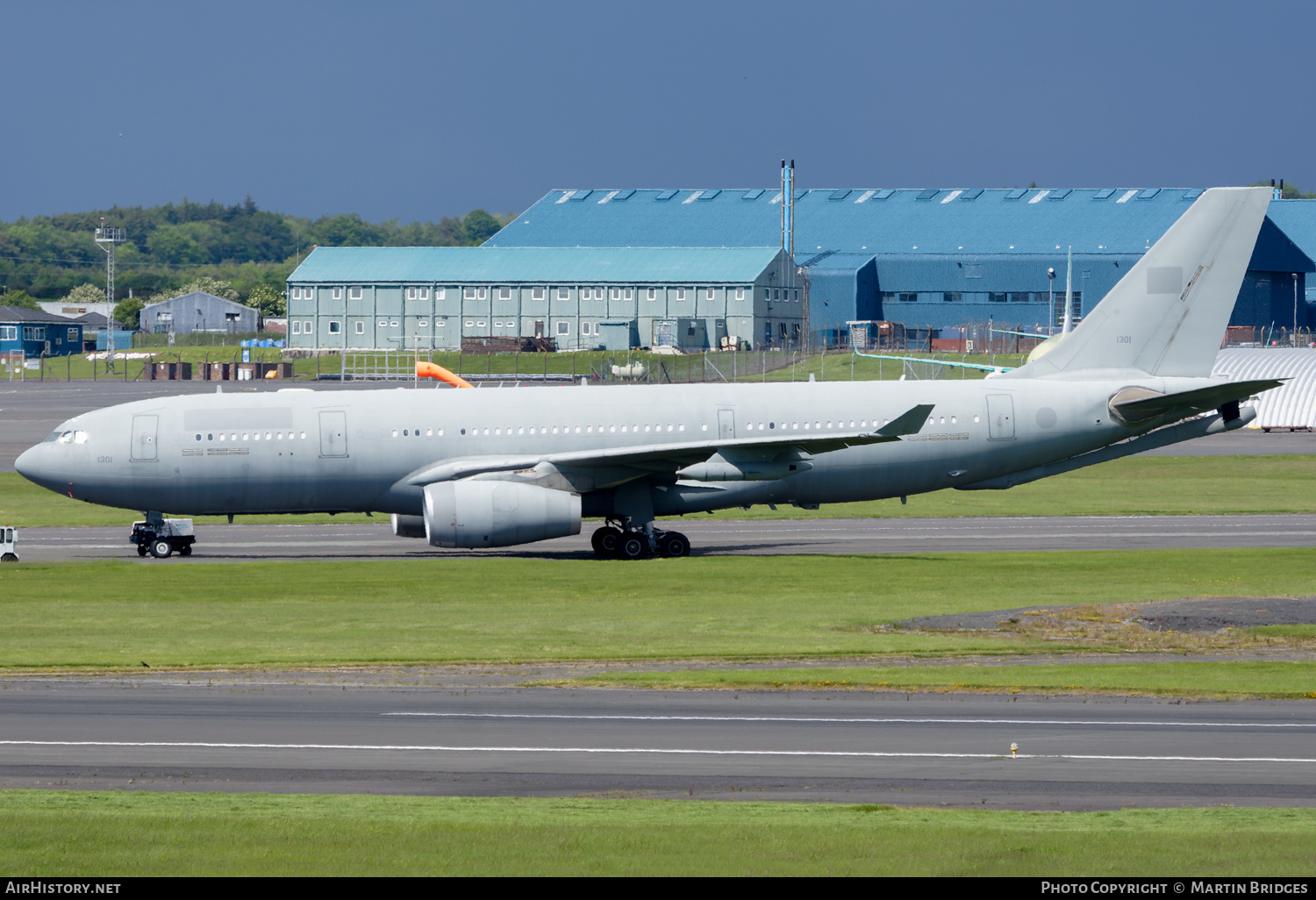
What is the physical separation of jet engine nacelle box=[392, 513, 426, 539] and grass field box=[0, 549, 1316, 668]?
4.92 feet

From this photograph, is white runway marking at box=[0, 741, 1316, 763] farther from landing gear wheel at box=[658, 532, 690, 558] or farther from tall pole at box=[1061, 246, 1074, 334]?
tall pole at box=[1061, 246, 1074, 334]

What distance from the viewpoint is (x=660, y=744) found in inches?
709

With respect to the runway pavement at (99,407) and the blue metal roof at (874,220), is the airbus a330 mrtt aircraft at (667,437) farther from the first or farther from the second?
the blue metal roof at (874,220)

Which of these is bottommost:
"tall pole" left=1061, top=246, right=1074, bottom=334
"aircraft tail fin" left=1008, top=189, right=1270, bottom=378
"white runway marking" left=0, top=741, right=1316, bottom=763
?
"white runway marking" left=0, top=741, right=1316, bottom=763

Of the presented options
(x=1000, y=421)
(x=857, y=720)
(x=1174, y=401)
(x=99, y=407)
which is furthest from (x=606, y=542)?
(x=99, y=407)

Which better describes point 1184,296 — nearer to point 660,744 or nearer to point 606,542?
point 606,542

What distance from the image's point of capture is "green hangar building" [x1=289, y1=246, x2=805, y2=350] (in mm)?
133375

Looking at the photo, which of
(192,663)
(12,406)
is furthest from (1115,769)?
(12,406)

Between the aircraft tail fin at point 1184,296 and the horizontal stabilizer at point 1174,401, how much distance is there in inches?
45.4

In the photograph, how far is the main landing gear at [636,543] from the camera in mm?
39438

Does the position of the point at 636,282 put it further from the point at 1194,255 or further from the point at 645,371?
the point at 1194,255

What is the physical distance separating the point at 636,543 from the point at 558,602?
804 cm

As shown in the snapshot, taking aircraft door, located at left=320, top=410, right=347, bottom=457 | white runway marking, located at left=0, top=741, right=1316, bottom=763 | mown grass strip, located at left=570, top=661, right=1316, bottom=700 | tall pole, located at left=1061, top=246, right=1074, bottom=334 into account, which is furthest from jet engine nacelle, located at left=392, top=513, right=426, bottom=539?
tall pole, located at left=1061, top=246, right=1074, bottom=334

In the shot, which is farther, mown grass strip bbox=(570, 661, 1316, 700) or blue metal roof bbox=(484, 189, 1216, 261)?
blue metal roof bbox=(484, 189, 1216, 261)
